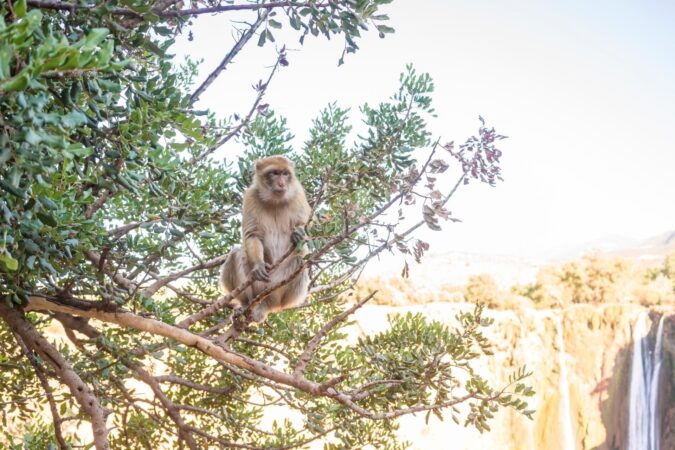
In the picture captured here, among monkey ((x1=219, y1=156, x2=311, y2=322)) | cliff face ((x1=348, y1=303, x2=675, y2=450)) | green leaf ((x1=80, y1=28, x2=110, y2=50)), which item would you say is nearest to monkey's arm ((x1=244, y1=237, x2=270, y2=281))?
monkey ((x1=219, y1=156, x2=311, y2=322))

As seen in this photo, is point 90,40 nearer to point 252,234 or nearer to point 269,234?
point 252,234

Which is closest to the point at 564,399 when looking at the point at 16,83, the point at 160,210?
the point at 160,210

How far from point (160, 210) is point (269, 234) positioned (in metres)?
1.47

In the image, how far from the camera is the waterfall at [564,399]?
1950cm

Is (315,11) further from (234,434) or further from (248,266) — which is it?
(234,434)

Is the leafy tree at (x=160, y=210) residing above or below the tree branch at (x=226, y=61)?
below

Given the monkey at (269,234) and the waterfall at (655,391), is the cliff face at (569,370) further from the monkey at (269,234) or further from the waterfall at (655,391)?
the monkey at (269,234)

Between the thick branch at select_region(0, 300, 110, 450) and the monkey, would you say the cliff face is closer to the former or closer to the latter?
the monkey

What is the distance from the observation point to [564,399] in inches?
768

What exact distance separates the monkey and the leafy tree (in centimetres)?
17

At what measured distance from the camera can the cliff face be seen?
1806 centimetres

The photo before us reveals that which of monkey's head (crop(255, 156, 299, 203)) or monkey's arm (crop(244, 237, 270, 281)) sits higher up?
monkey's head (crop(255, 156, 299, 203))

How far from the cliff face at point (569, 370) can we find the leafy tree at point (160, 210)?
41.2ft

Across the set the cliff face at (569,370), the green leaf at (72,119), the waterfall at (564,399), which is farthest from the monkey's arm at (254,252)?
the waterfall at (564,399)
